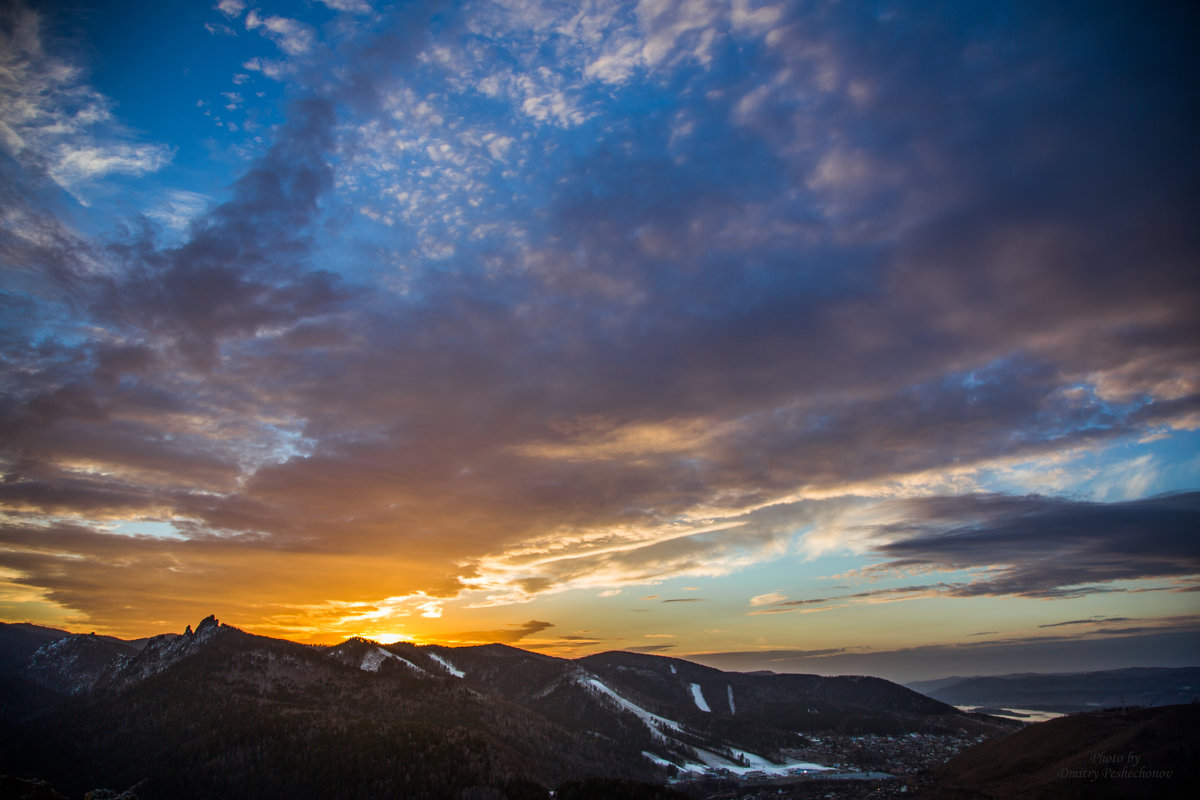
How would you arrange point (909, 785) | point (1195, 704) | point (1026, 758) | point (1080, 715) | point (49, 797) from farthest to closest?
point (909, 785) < point (1080, 715) < point (1026, 758) < point (1195, 704) < point (49, 797)

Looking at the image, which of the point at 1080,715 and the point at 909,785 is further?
the point at 909,785

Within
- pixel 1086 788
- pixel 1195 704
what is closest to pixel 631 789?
pixel 1086 788

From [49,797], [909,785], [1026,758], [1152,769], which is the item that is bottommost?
[909,785]

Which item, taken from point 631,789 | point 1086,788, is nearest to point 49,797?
point 631,789

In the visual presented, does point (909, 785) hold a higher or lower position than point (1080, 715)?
lower

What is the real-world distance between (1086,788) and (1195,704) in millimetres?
44646

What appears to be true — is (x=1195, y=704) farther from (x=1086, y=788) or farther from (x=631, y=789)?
(x=631, y=789)

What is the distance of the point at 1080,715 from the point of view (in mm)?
150000

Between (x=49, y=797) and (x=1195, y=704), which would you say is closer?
(x=49, y=797)

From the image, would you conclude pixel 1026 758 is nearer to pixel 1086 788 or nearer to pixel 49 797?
pixel 1086 788

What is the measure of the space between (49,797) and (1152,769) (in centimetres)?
21920

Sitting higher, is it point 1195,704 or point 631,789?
point 1195,704

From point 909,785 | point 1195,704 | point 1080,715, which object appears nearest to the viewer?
point 1195,704

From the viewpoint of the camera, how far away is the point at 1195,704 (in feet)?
400
